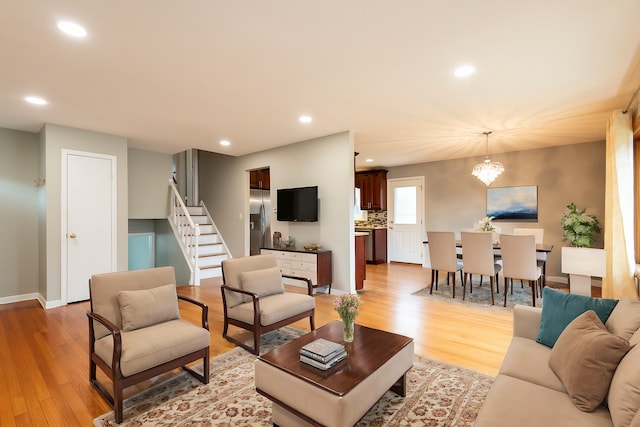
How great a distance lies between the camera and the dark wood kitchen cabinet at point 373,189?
8133 millimetres

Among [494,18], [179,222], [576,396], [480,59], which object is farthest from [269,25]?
[179,222]

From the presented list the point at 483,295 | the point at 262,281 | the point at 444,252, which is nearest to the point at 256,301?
the point at 262,281

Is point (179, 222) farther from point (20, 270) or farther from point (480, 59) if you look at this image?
point (480, 59)

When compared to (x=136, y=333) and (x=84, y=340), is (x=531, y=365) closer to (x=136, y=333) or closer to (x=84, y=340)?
(x=136, y=333)

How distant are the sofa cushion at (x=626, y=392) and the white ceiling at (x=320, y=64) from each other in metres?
2.03

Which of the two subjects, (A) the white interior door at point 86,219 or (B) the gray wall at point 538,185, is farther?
(B) the gray wall at point 538,185

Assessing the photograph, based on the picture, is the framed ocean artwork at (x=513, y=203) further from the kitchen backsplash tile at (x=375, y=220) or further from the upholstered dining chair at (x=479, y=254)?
the kitchen backsplash tile at (x=375, y=220)

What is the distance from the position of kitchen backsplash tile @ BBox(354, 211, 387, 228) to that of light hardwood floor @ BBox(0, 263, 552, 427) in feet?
10.6

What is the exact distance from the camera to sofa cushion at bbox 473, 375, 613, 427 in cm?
129

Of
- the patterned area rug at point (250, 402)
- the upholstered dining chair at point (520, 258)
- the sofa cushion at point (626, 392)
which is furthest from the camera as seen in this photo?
the upholstered dining chair at point (520, 258)

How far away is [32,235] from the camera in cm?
482

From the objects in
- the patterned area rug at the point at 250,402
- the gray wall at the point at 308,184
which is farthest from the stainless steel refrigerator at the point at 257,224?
the patterned area rug at the point at 250,402

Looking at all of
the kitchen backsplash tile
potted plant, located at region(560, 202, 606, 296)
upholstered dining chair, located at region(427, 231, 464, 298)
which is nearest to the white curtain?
potted plant, located at region(560, 202, 606, 296)

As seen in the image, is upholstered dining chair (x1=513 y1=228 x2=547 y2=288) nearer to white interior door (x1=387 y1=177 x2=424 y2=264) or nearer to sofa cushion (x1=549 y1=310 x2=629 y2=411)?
white interior door (x1=387 y1=177 x2=424 y2=264)
